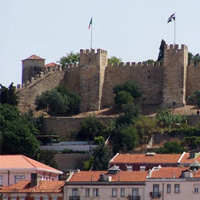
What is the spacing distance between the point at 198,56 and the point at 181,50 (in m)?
20.8

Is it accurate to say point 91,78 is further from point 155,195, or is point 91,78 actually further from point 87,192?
point 155,195

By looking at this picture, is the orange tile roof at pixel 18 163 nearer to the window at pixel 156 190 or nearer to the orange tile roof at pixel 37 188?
the orange tile roof at pixel 37 188

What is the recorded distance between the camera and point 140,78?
327ft

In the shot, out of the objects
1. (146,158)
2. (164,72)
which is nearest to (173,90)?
(164,72)

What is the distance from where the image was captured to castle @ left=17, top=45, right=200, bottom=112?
97188 mm

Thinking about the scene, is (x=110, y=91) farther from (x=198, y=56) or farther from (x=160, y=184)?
(x=160, y=184)

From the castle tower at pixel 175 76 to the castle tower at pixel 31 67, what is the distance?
11.3 m

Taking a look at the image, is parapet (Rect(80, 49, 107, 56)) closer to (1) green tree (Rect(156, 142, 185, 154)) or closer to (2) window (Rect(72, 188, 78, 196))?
(1) green tree (Rect(156, 142, 185, 154))

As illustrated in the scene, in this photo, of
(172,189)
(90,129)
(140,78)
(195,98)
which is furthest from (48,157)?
(172,189)

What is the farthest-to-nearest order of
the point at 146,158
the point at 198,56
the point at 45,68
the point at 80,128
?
the point at 198,56, the point at 45,68, the point at 80,128, the point at 146,158

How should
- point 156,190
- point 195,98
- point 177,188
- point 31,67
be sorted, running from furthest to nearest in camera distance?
point 31,67 → point 195,98 → point 156,190 → point 177,188

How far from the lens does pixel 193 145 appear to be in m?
87.9

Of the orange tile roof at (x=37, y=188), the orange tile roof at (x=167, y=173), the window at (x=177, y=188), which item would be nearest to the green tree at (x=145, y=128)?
the orange tile roof at (x=167, y=173)

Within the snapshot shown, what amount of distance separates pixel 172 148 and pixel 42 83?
16280mm
